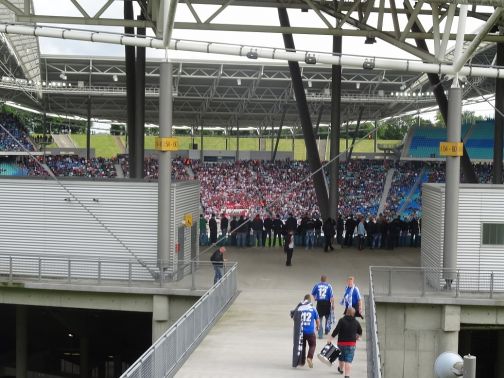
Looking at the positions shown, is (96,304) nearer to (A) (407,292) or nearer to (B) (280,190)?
(A) (407,292)

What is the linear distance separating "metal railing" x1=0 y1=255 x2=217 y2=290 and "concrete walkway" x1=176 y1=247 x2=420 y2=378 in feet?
4.94

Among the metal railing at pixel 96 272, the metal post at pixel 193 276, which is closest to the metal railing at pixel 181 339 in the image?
the metal post at pixel 193 276

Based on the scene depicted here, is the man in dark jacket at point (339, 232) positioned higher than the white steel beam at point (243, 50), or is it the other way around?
the white steel beam at point (243, 50)

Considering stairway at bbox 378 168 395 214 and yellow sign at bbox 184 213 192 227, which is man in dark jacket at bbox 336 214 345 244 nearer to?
yellow sign at bbox 184 213 192 227

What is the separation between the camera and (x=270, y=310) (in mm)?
19734

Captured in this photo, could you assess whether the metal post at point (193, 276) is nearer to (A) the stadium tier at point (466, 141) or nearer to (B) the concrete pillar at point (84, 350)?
(B) the concrete pillar at point (84, 350)

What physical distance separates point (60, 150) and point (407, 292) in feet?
221

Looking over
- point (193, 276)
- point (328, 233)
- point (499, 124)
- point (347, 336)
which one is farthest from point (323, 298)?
point (499, 124)

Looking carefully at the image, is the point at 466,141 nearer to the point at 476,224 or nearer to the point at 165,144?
the point at 476,224

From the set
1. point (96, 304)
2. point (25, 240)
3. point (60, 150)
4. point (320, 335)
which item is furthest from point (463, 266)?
point (60, 150)

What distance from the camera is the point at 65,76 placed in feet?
189

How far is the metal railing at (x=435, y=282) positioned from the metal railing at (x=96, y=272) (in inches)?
165

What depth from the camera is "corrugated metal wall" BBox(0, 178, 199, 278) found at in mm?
22500

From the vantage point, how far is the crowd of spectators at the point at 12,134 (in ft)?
192
